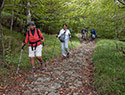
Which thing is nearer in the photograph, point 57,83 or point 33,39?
point 57,83

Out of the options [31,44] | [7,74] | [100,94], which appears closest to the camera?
[100,94]

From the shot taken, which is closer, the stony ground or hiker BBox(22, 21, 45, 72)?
the stony ground

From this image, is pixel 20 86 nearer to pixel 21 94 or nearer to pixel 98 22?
pixel 21 94

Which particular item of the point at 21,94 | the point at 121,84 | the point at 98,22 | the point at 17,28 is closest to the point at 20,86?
the point at 21,94

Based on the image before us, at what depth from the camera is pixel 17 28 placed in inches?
581

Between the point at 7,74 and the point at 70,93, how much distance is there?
296cm

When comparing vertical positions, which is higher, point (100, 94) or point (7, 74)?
point (7, 74)

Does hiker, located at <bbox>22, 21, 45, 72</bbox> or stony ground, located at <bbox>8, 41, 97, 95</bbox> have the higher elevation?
hiker, located at <bbox>22, 21, 45, 72</bbox>

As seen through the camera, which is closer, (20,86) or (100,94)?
(100,94)

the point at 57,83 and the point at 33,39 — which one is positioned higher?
the point at 33,39

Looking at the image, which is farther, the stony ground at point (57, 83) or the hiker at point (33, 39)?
the hiker at point (33, 39)

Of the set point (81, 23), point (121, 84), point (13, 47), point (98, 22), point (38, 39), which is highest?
point (81, 23)

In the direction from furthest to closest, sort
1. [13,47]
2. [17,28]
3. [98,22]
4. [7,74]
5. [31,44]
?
[17,28] → [13,47] → [98,22] → [31,44] → [7,74]

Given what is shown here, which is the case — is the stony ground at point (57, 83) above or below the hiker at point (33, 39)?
below
